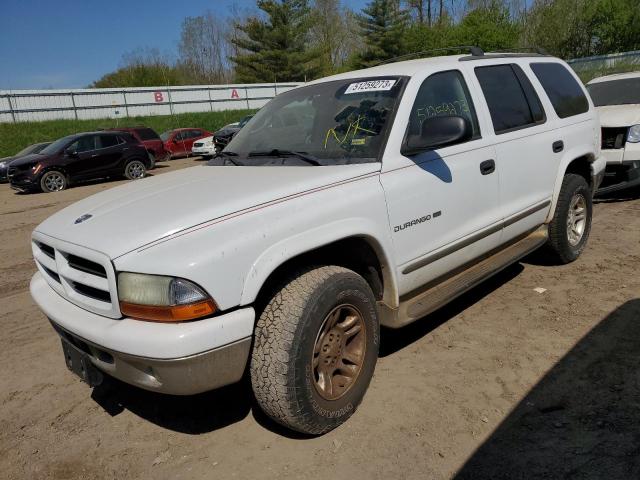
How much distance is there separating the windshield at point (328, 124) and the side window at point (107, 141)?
502 inches

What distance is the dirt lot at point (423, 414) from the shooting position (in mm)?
2494

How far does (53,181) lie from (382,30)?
38.3m

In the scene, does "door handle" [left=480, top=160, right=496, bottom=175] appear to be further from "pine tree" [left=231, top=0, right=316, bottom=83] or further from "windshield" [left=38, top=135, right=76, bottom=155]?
"pine tree" [left=231, top=0, right=316, bottom=83]

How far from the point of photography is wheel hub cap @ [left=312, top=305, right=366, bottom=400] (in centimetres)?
265

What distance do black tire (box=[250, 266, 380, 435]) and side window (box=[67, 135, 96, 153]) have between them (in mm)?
14013

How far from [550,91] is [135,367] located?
12.9 ft

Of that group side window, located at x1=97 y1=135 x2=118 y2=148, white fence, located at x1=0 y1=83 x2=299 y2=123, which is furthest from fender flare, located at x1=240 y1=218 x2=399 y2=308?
white fence, located at x1=0 y1=83 x2=299 y2=123

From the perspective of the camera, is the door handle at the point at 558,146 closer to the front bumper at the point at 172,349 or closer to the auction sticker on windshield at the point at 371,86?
the auction sticker on windshield at the point at 371,86

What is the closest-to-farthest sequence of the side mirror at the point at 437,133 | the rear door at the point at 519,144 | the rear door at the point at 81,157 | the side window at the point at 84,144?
1. the side mirror at the point at 437,133
2. the rear door at the point at 519,144
3. the rear door at the point at 81,157
4. the side window at the point at 84,144

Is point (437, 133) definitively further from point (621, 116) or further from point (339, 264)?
point (621, 116)

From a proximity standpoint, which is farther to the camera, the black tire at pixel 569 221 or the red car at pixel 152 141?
the red car at pixel 152 141

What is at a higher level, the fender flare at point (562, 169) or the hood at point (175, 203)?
the hood at point (175, 203)

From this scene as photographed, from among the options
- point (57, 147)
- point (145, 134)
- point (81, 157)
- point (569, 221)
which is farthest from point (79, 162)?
point (569, 221)

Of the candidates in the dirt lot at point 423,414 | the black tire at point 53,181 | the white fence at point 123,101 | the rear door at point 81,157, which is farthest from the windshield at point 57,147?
the white fence at point 123,101
